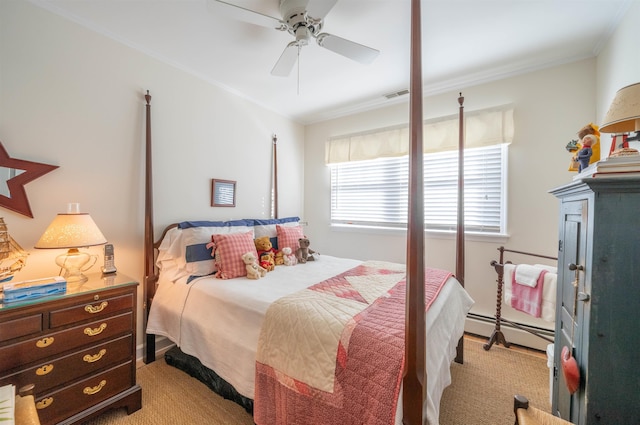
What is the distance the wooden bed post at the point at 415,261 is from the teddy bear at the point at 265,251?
1584 mm

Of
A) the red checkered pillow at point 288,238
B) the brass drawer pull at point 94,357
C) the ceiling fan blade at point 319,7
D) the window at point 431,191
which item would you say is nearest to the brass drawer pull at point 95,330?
the brass drawer pull at point 94,357

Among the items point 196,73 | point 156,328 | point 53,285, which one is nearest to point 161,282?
point 156,328

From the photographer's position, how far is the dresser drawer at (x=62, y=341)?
121cm

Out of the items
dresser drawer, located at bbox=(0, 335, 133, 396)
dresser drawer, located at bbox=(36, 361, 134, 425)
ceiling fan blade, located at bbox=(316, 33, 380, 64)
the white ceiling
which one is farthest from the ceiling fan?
dresser drawer, located at bbox=(36, 361, 134, 425)

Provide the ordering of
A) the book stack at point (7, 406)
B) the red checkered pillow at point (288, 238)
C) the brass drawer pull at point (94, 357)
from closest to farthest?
the book stack at point (7, 406) < the brass drawer pull at point (94, 357) < the red checkered pillow at point (288, 238)

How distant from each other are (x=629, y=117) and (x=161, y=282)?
9.65 ft

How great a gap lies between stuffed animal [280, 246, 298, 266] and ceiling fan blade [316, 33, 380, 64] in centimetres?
181

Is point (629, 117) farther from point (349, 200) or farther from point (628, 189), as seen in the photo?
point (349, 200)

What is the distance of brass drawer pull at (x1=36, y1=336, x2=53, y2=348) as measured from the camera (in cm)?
129

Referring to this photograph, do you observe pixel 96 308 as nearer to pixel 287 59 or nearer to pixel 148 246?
pixel 148 246

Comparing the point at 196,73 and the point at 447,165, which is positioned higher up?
the point at 196,73

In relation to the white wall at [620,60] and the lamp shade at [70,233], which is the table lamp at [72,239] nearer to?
the lamp shade at [70,233]

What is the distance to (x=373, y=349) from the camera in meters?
1.11

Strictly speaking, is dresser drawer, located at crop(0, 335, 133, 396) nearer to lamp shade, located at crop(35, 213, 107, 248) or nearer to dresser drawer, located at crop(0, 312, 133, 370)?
dresser drawer, located at crop(0, 312, 133, 370)
